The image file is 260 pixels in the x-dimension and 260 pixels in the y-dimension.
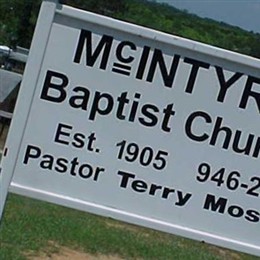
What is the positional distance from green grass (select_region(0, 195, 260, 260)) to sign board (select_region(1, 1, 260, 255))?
229 centimetres

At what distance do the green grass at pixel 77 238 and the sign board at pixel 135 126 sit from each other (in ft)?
7.53

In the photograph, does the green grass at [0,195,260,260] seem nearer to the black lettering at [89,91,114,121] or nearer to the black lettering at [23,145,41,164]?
the black lettering at [23,145,41,164]

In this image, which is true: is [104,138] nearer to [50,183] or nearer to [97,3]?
[50,183]

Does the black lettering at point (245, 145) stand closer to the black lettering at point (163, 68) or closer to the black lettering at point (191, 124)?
the black lettering at point (191, 124)

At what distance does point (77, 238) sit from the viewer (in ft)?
19.2

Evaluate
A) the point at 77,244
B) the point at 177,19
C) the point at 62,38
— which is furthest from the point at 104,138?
the point at 177,19

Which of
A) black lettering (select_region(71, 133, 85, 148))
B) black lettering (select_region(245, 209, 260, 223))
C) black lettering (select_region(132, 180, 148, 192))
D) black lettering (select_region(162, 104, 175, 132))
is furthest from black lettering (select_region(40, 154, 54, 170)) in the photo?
black lettering (select_region(245, 209, 260, 223))

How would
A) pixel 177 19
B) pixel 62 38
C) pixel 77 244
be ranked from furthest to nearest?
→ pixel 177 19
pixel 77 244
pixel 62 38

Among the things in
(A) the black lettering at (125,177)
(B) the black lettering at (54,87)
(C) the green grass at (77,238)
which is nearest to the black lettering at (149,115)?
(A) the black lettering at (125,177)

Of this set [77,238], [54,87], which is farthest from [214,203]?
[77,238]

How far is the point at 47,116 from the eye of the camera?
2686 mm

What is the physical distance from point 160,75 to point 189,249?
423 centimetres

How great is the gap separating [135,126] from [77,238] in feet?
11.0

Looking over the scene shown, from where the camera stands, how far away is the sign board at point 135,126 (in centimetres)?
265
